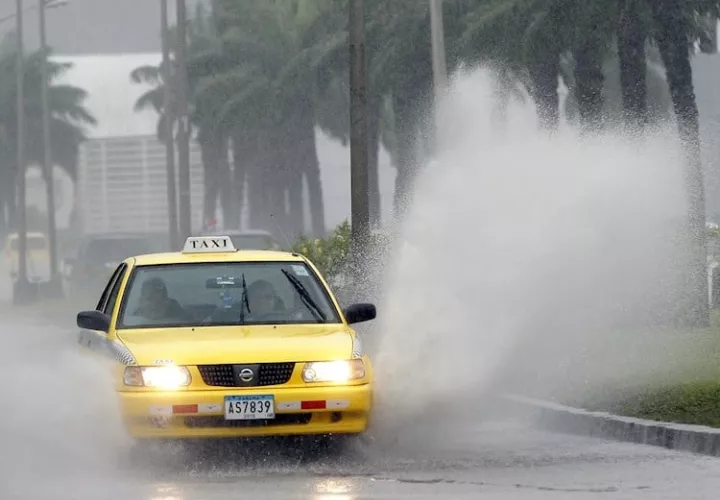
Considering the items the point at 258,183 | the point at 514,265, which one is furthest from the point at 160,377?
the point at 258,183

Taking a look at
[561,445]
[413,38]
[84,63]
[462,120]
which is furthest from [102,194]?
[561,445]

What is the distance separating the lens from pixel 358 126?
24.6m

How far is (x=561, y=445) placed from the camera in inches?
549

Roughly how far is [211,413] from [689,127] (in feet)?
59.4

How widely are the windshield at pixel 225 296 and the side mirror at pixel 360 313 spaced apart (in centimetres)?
8

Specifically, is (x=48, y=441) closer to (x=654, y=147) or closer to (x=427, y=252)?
(x=427, y=252)

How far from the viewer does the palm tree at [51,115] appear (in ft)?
326

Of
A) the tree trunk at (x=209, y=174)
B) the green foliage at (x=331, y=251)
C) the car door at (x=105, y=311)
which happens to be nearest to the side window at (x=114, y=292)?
the car door at (x=105, y=311)

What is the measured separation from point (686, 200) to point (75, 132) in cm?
8248

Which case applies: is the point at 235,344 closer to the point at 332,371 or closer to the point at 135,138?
the point at 332,371

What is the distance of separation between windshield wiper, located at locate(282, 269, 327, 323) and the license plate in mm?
1422

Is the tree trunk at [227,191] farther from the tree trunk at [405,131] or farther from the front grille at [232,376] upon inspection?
the front grille at [232,376]

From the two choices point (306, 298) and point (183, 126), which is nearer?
point (306, 298)

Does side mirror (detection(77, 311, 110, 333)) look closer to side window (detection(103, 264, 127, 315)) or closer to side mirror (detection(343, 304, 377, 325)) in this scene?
side window (detection(103, 264, 127, 315))
